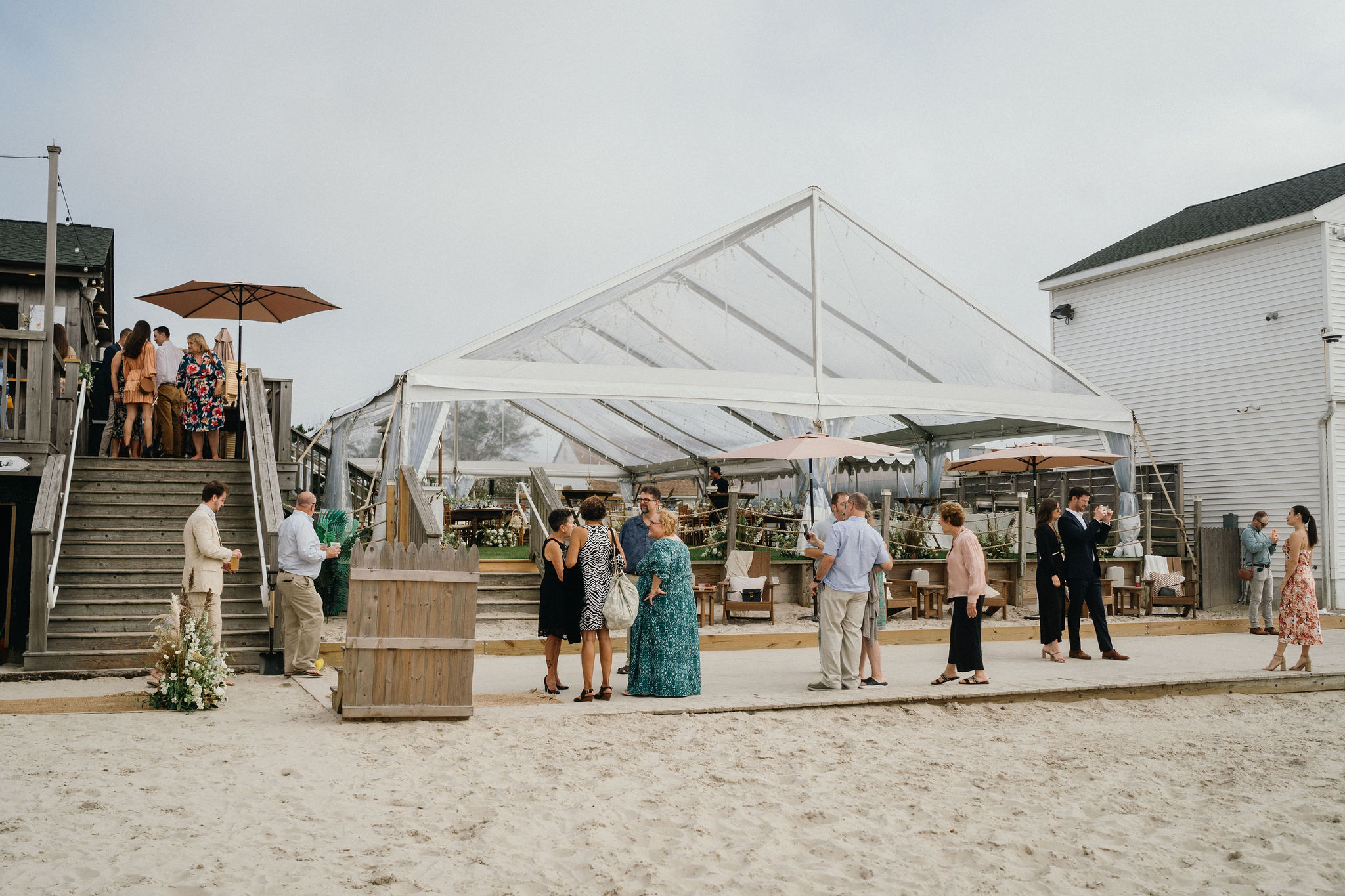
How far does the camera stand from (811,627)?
12.3m

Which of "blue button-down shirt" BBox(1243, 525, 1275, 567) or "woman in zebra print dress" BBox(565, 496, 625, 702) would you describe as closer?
"woman in zebra print dress" BBox(565, 496, 625, 702)

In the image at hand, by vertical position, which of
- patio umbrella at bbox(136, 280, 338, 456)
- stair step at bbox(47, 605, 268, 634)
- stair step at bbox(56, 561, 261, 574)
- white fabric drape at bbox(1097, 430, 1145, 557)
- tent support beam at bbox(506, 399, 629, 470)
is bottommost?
stair step at bbox(47, 605, 268, 634)

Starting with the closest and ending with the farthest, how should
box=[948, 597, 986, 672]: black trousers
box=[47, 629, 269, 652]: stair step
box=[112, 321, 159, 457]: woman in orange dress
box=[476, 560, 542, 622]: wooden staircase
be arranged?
1. box=[948, 597, 986, 672]: black trousers
2. box=[47, 629, 269, 652]: stair step
3. box=[112, 321, 159, 457]: woman in orange dress
4. box=[476, 560, 542, 622]: wooden staircase

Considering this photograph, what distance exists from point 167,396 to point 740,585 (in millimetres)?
7072

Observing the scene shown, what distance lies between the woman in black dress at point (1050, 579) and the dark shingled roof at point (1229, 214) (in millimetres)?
11843

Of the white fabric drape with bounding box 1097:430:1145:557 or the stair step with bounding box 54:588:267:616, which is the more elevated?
the white fabric drape with bounding box 1097:430:1145:557

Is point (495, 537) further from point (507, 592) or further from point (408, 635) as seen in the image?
point (408, 635)

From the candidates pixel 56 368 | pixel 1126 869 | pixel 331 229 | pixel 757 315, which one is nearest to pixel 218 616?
pixel 56 368

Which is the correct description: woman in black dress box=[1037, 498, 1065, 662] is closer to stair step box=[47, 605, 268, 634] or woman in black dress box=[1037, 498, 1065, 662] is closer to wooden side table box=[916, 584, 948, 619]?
wooden side table box=[916, 584, 948, 619]

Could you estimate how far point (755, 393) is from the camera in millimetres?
14672

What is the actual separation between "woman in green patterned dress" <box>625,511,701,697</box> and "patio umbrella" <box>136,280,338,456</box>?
7091 mm

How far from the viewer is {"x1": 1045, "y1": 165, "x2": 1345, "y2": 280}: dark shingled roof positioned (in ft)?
60.4

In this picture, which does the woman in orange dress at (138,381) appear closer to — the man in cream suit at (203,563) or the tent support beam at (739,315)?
the man in cream suit at (203,563)

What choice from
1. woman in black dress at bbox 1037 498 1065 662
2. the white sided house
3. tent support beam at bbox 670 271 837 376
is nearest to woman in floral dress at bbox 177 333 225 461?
tent support beam at bbox 670 271 837 376
